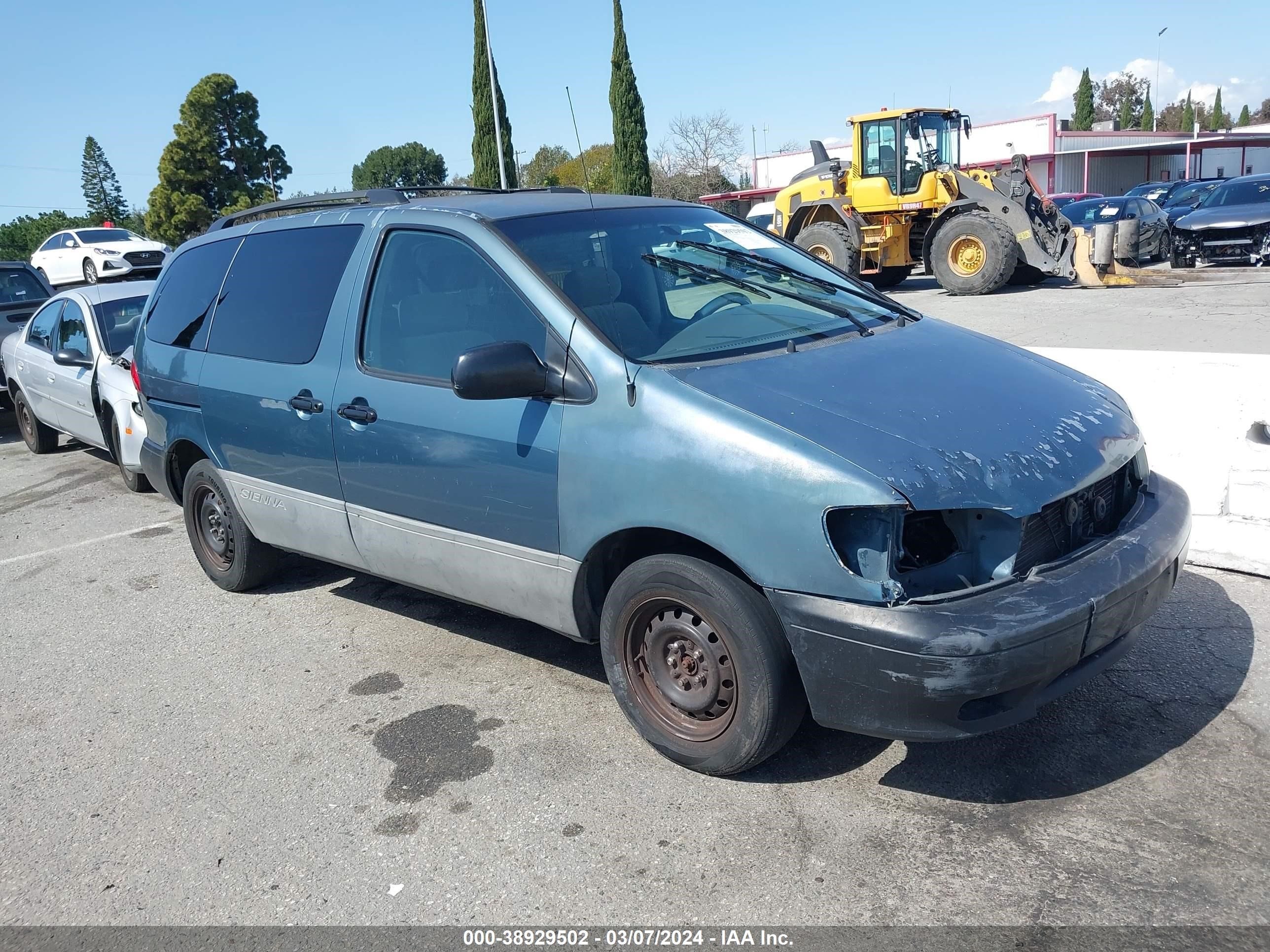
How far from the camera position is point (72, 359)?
8.27 meters

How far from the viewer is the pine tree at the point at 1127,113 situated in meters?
94.8

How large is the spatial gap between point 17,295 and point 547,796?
12034 millimetres

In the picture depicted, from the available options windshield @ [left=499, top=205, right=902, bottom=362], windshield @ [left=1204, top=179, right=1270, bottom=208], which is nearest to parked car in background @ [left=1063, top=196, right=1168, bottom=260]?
windshield @ [left=1204, top=179, right=1270, bottom=208]

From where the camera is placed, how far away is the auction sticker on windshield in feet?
14.9

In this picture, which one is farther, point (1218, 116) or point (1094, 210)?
point (1218, 116)

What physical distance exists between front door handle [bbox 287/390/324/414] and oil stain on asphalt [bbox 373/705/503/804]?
4.42 ft

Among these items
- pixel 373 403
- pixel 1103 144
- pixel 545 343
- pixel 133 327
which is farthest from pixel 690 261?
pixel 1103 144

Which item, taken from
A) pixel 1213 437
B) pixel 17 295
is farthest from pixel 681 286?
pixel 17 295

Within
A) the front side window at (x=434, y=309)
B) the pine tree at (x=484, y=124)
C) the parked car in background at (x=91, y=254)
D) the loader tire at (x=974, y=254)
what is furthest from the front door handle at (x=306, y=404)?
the pine tree at (x=484, y=124)

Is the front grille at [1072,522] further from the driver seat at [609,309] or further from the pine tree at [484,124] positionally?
the pine tree at [484,124]

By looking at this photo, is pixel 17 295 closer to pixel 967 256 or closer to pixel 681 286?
pixel 681 286

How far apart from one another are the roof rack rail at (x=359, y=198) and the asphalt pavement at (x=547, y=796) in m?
2.02

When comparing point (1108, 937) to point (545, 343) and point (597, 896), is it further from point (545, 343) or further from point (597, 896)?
point (545, 343)

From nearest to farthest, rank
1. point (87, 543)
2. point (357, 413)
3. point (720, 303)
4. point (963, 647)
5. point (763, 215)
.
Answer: point (963, 647), point (720, 303), point (357, 413), point (87, 543), point (763, 215)
